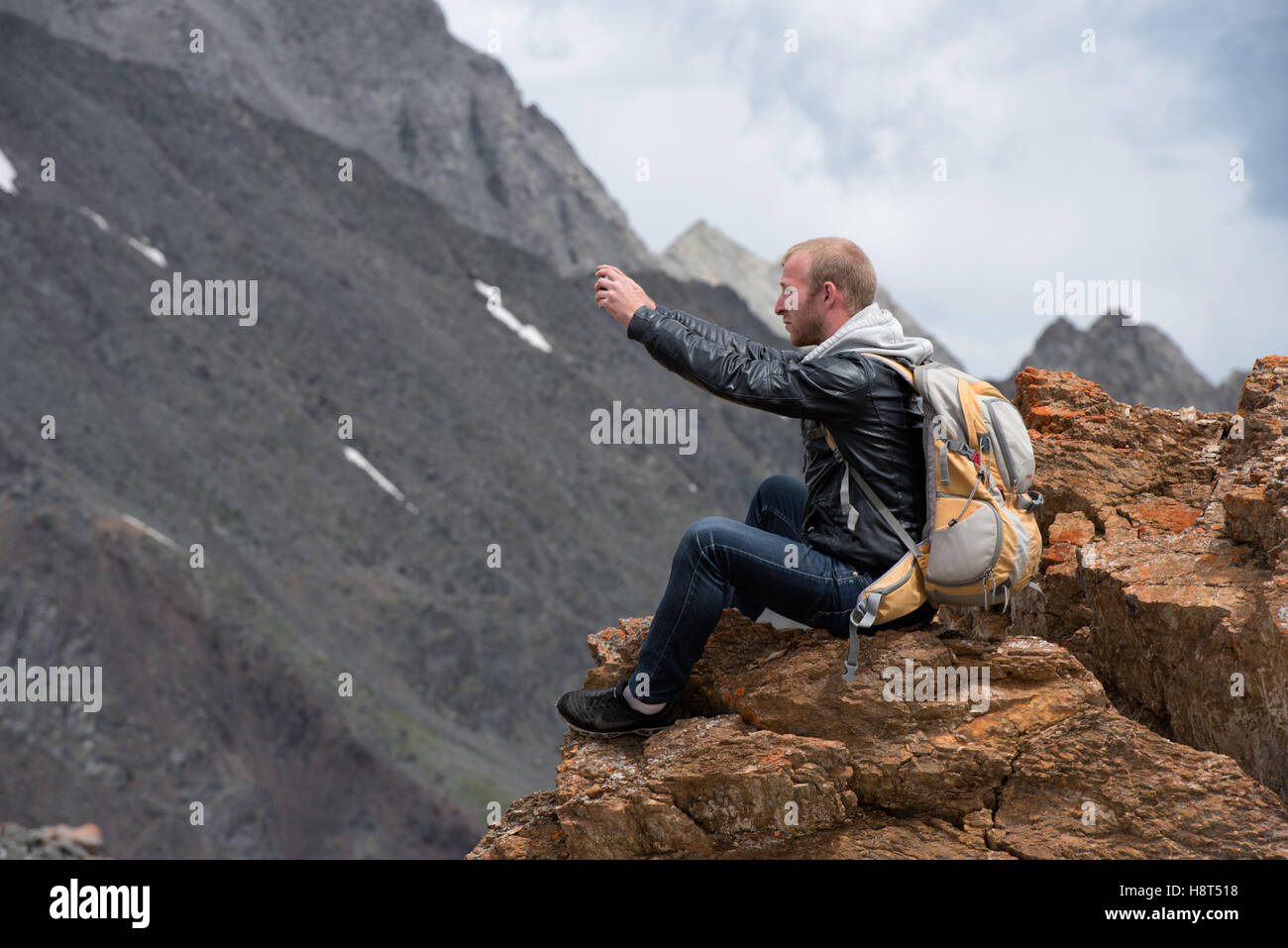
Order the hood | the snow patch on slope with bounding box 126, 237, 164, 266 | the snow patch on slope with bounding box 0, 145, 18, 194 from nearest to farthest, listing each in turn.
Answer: the hood → the snow patch on slope with bounding box 0, 145, 18, 194 → the snow patch on slope with bounding box 126, 237, 164, 266

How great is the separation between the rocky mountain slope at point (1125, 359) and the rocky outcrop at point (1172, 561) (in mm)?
78026

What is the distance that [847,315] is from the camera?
18.5 ft

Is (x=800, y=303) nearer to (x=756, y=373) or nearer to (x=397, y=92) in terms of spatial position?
(x=756, y=373)

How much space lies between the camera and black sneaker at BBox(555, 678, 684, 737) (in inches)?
233

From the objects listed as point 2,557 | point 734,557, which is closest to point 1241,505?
point 734,557

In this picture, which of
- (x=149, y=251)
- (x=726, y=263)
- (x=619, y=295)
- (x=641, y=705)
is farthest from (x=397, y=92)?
(x=641, y=705)

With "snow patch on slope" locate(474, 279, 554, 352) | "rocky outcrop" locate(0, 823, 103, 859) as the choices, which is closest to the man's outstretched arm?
"rocky outcrop" locate(0, 823, 103, 859)

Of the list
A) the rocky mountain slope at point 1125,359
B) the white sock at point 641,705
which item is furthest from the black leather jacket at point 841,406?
the rocky mountain slope at point 1125,359

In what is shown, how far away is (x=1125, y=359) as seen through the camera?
85312 mm

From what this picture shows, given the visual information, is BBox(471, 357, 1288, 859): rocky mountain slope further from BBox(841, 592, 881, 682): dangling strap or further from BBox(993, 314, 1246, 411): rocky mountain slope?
BBox(993, 314, 1246, 411): rocky mountain slope

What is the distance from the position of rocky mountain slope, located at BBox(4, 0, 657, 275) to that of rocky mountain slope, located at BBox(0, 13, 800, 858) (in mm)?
4096
